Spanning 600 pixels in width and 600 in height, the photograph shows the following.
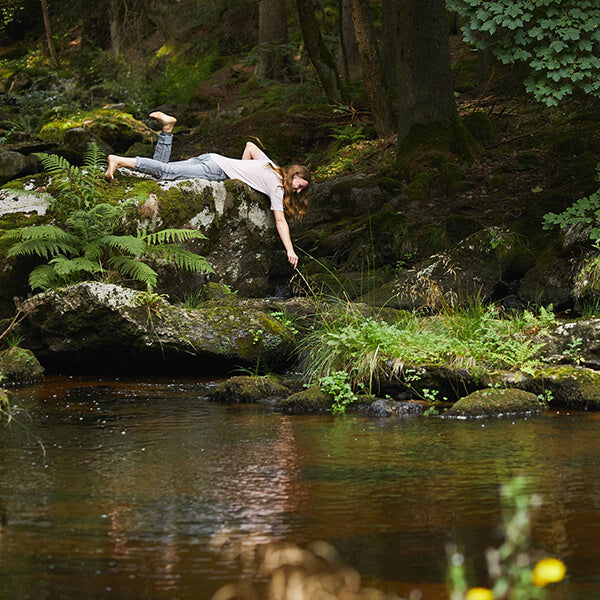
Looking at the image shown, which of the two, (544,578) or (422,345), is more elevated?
(422,345)

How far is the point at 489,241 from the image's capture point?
33.3 feet

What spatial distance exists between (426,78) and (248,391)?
821cm

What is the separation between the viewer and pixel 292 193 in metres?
9.36

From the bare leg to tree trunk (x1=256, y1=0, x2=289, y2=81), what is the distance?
12.9 meters

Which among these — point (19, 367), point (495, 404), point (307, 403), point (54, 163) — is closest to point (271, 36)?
point (54, 163)

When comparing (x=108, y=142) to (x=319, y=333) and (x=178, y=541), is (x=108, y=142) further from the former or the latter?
(x=178, y=541)

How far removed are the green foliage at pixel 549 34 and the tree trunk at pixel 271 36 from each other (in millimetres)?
13924

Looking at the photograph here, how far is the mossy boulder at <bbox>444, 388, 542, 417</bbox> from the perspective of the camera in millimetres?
6070

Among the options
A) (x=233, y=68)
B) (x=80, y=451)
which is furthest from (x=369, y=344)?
(x=233, y=68)

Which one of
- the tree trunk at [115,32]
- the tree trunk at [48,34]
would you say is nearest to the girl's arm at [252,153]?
the tree trunk at [115,32]

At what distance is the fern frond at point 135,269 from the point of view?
8.21 metres

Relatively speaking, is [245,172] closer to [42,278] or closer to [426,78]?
[42,278]

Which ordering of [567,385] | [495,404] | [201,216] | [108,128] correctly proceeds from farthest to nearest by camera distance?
1. [108,128]
2. [201,216]
3. [567,385]
4. [495,404]

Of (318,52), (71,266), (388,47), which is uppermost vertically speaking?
(388,47)
